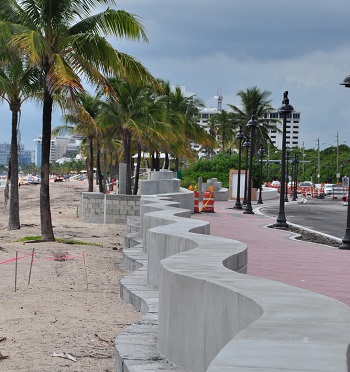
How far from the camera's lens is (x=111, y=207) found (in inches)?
1374

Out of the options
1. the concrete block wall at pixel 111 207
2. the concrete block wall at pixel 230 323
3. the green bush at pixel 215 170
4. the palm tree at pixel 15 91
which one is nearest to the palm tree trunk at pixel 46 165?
the palm tree at pixel 15 91

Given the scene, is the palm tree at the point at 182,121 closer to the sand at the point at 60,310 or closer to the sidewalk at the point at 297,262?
the sidewalk at the point at 297,262

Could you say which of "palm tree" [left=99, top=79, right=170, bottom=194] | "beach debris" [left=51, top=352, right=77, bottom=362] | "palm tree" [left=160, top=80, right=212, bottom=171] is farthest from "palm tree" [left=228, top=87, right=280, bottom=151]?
"beach debris" [left=51, top=352, right=77, bottom=362]

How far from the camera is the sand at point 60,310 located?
Answer: 8.39 metres

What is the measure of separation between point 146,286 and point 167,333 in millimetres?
4715

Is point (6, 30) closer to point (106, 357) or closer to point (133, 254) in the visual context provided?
point (133, 254)

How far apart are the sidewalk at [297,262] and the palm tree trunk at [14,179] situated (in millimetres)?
11108

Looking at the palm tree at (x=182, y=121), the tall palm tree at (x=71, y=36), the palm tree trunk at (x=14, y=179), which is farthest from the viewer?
the palm tree at (x=182, y=121)

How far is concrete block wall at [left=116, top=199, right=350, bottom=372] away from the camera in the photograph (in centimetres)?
368

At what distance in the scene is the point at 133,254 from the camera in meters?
15.6

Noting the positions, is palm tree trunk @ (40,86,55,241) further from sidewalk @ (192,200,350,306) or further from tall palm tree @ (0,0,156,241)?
sidewalk @ (192,200,350,306)

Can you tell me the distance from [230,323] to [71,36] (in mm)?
18486

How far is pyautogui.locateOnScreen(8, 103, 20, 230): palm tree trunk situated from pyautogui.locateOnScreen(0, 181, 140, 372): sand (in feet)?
36.6

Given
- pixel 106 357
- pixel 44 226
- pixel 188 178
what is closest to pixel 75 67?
pixel 44 226
